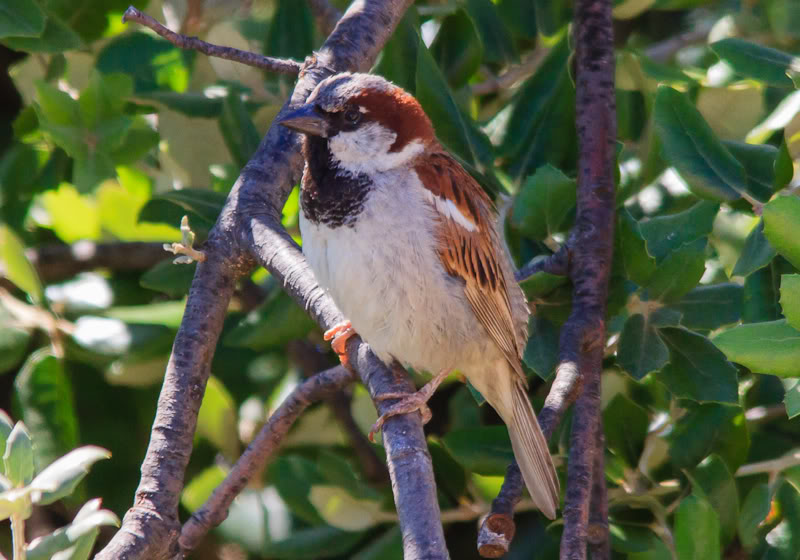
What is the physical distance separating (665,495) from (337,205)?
100 centimetres

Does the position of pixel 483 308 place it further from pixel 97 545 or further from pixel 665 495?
pixel 97 545

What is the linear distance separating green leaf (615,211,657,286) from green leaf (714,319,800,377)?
50 centimetres

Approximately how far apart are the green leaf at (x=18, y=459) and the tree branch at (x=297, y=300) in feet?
0.72

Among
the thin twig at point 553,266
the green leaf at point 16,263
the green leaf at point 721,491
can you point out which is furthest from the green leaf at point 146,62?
the green leaf at point 721,491

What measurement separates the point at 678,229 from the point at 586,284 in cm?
25

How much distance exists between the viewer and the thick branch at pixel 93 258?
3.13 m

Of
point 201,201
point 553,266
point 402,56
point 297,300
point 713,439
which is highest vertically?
point 402,56

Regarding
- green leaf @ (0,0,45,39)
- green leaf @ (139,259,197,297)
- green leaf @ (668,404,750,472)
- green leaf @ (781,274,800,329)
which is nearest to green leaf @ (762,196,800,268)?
green leaf @ (781,274,800,329)

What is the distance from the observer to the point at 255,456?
2.10 metres

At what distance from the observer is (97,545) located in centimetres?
328

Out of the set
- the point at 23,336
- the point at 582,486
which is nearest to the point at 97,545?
the point at 23,336

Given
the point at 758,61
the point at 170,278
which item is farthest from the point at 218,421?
the point at 758,61

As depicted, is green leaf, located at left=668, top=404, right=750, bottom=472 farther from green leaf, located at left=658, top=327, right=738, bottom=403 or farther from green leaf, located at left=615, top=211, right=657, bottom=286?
green leaf, located at left=615, top=211, right=657, bottom=286

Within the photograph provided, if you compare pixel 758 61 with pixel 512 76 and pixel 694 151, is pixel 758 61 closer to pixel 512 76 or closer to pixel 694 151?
Result: pixel 694 151
